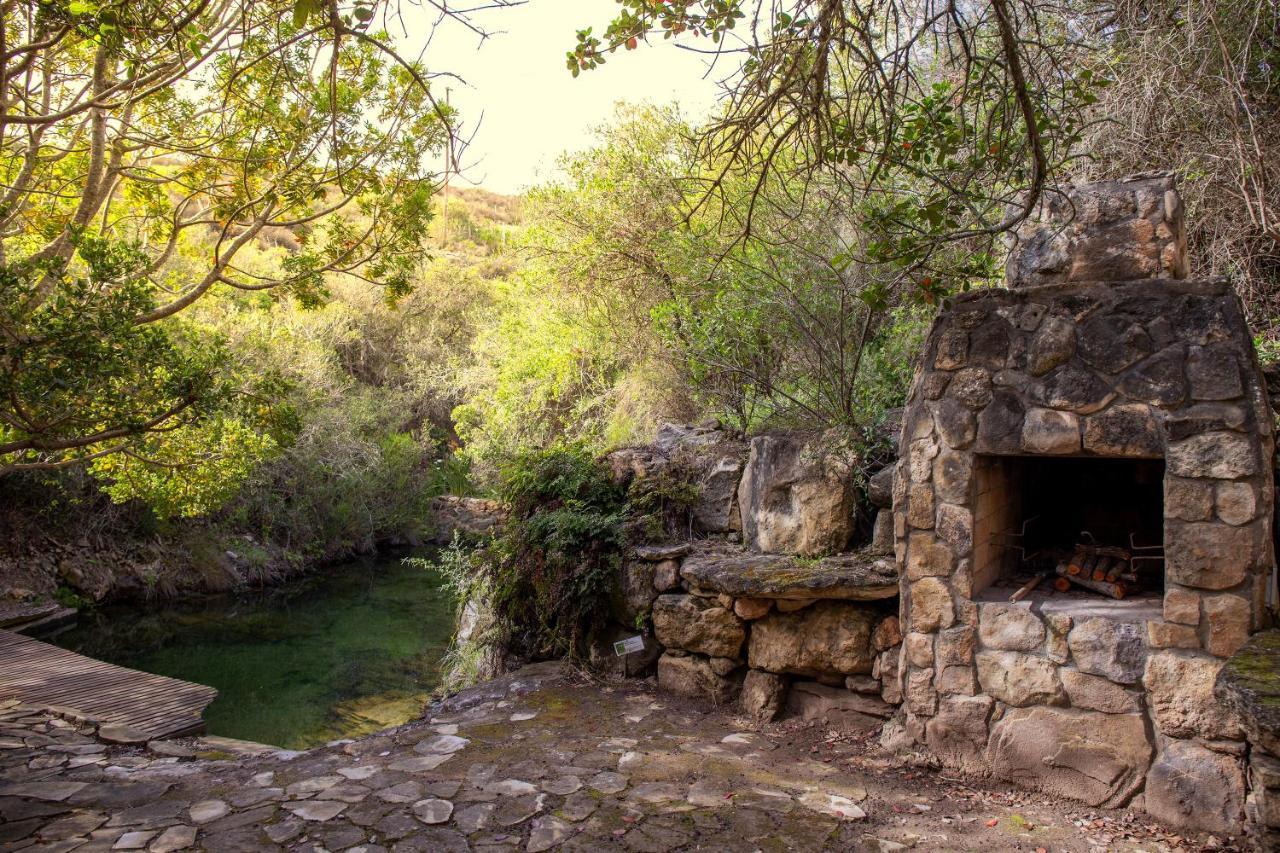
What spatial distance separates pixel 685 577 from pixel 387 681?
4628 mm

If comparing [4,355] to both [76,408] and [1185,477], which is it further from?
[1185,477]

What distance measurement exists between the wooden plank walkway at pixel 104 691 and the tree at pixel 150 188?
1.66m

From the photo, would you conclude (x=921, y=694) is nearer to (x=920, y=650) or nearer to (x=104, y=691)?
(x=920, y=650)

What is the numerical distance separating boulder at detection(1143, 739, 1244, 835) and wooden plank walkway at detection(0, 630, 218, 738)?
18.7 ft

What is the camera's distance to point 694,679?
5453mm

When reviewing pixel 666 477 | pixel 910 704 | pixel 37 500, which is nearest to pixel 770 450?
pixel 666 477

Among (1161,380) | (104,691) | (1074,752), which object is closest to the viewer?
(1161,380)

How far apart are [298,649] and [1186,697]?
9097mm

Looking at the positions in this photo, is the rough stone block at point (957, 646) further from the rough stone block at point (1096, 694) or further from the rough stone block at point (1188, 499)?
the rough stone block at point (1188, 499)

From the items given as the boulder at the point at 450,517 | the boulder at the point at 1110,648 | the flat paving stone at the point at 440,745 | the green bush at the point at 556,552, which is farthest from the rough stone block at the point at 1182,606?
the boulder at the point at 450,517

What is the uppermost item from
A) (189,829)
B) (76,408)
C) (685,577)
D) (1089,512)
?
(76,408)

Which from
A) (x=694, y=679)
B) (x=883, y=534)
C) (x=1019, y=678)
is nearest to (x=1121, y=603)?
(x=1019, y=678)

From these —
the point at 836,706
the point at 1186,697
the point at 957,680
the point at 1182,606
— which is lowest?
the point at 836,706

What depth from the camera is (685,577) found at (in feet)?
18.0
